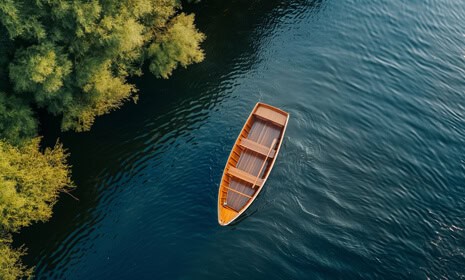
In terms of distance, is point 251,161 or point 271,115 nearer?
point 251,161

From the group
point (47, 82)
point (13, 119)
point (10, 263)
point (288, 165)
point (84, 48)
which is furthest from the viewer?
point (288, 165)

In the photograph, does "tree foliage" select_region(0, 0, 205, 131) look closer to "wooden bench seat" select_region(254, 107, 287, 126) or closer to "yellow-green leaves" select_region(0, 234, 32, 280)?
"wooden bench seat" select_region(254, 107, 287, 126)

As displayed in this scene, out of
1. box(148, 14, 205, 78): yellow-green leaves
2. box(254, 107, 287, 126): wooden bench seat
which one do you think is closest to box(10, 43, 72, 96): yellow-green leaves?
box(148, 14, 205, 78): yellow-green leaves

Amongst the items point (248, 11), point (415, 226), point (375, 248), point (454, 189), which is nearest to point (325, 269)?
point (375, 248)

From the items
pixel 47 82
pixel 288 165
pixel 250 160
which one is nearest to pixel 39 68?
pixel 47 82

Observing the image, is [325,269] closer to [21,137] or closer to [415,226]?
[415,226]

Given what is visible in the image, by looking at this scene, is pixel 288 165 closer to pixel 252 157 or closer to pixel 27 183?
pixel 252 157
